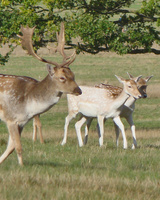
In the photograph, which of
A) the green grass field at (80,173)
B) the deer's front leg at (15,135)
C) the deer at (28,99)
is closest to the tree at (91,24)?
the green grass field at (80,173)

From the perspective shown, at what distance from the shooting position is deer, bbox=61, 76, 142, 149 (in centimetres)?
1181

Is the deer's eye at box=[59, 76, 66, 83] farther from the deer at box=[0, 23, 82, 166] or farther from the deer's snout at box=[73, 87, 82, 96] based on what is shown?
the deer's snout at box=[73, 87, 82, 96]

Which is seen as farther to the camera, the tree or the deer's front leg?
the tree

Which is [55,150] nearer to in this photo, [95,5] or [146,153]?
[146,153]

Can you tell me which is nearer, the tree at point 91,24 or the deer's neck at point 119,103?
the deer's neck at point 119,103

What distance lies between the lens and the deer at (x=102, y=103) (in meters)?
11.8

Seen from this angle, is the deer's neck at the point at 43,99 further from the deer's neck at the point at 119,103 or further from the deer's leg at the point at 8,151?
the deer's neck at the point at 119,103

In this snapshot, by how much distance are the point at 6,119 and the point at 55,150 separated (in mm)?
2070

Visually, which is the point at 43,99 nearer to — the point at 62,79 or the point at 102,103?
the point at 62,79

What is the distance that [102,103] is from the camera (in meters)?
12.1

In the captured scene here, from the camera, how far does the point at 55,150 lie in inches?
391

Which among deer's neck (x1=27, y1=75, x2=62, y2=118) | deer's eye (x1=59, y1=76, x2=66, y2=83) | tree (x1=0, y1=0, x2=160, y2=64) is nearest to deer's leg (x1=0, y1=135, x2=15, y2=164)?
deer's neck (x1=27, y1=75, x2=62, y2=118)

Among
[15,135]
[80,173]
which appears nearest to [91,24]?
[15,135]

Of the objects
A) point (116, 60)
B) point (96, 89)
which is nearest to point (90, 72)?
point (116, 60)
